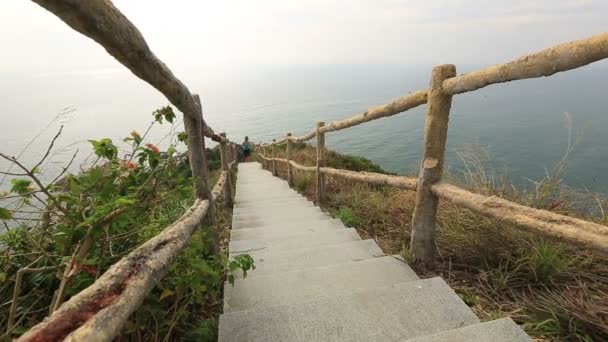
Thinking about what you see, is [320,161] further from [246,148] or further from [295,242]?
[246,148]

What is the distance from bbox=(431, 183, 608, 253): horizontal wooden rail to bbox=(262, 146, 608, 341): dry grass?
1.72 ft

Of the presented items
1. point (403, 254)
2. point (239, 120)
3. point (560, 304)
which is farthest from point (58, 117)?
point (239, 120)

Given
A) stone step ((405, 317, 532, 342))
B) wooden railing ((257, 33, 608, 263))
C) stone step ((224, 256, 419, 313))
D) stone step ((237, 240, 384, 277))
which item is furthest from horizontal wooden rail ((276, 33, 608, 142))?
stone step ((237, 240, 384, 277))

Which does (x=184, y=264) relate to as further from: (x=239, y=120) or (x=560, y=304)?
(x=239, y=120)

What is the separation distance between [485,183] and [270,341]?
246 cm

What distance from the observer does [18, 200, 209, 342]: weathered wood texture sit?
1.82 feet

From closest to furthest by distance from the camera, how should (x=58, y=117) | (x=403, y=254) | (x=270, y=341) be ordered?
(x=270, y=341)
(x=58, y=117)
(x=403, y=254)

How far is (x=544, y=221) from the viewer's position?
121cm

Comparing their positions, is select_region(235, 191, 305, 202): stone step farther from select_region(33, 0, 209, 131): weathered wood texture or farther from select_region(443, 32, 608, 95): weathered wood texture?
select_region(33, 0, 209, 131): weathered wood texture

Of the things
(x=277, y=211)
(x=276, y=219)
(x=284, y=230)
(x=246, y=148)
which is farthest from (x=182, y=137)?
(x=246, y=148)

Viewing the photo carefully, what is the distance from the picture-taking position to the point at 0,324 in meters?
1.04

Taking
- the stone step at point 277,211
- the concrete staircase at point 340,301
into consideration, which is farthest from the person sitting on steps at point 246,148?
the concrete staircase at point 340,301

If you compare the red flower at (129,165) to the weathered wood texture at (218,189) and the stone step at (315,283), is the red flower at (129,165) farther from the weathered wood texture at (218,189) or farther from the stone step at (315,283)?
the stone step at (315,283)

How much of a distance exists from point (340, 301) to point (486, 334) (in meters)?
0.61
